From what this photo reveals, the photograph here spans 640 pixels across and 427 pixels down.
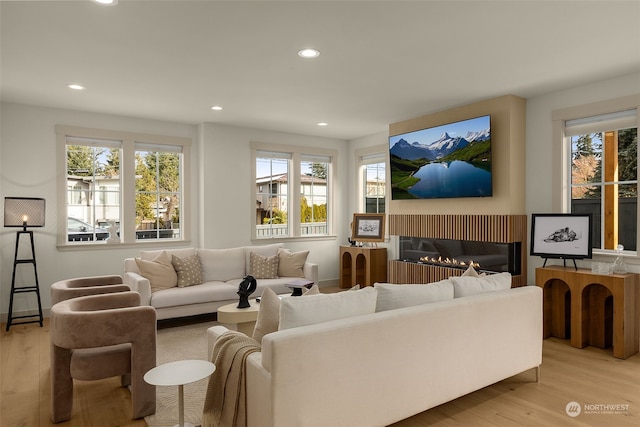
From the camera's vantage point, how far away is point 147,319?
2.65m

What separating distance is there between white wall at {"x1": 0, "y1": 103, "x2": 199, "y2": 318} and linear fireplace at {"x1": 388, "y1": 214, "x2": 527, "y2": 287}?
4042 mm

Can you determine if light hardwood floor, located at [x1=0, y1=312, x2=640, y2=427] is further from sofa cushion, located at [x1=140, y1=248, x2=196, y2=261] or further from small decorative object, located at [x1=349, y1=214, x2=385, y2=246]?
small decorative object, located at [x1=349, y1=214, x2=385, y2=246]

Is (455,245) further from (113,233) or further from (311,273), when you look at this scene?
(113,233)

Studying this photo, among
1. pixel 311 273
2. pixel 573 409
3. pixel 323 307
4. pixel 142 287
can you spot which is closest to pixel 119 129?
pixel 142 287

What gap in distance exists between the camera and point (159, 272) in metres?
4.76

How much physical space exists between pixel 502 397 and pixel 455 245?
8.72 feet

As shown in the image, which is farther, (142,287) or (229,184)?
(229,184)

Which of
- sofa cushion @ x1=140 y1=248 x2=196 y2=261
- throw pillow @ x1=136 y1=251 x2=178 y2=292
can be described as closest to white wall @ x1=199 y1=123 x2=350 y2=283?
sofa cushion @ x1=140 y1=248 x2=196 y2=261

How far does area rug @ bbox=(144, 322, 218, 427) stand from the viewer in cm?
262

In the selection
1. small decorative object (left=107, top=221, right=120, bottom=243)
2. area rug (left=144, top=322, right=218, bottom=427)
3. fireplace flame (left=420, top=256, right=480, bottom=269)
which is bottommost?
area rug (left=144, top=322, right=218, bottom=427)

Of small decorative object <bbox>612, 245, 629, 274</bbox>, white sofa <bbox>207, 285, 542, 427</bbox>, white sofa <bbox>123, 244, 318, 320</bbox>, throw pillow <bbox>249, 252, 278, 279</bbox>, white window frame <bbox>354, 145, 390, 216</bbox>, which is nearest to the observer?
white sofa <bbox>207, 285, 542, 427</bbox>

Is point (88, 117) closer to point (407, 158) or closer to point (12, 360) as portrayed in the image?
point (12, 360)

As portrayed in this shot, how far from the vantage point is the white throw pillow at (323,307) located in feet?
7.07

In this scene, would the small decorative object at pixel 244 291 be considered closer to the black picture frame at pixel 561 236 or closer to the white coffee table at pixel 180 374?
the white coffee table at pixel 180 374
